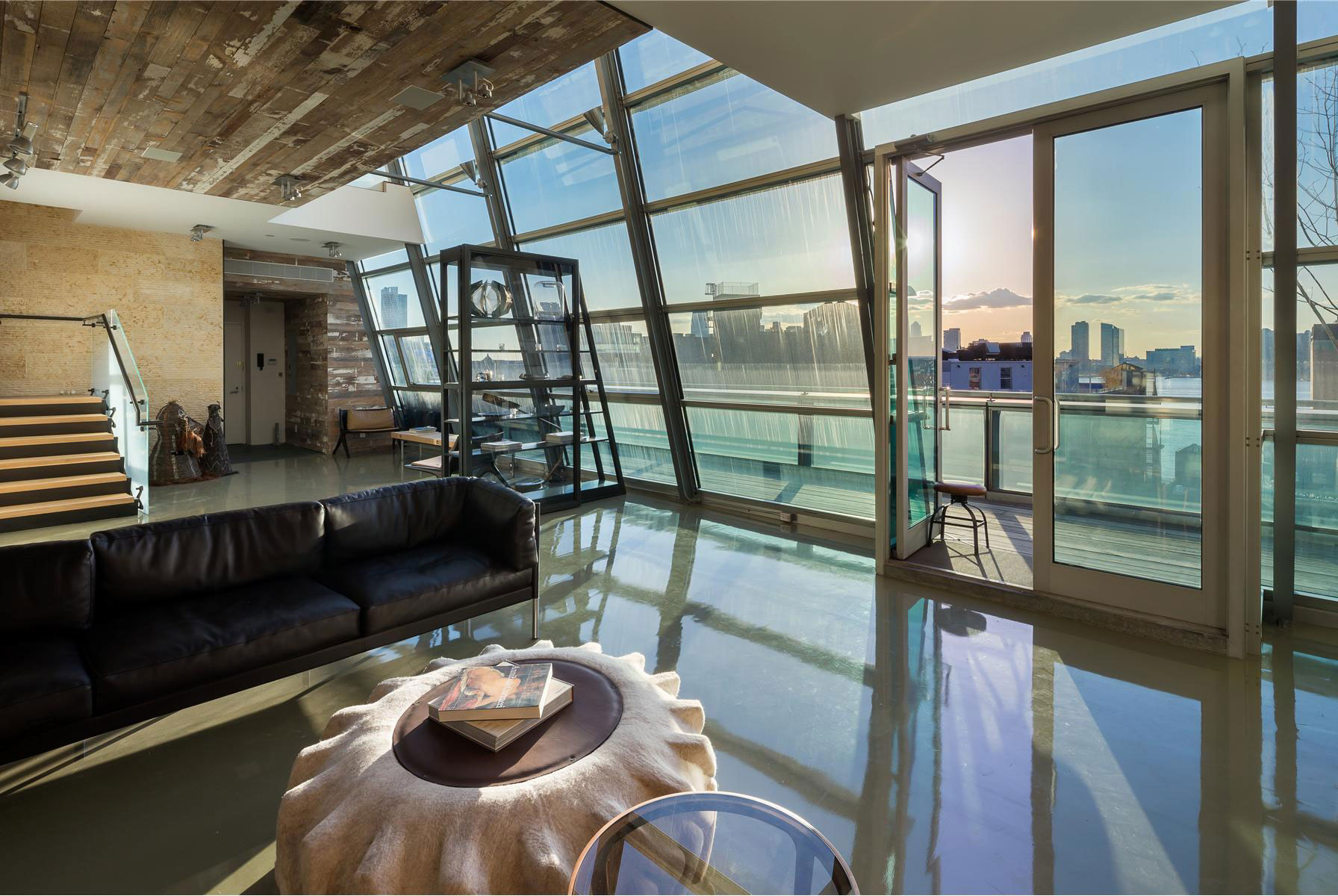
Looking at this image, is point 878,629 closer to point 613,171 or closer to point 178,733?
point 178,733

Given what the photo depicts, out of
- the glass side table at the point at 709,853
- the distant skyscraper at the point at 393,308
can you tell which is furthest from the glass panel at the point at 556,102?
the glass side table at the point at 709,853

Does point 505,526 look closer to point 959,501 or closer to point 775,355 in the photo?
point 775,355

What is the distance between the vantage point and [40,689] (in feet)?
6.88

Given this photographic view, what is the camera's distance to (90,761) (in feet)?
8.15

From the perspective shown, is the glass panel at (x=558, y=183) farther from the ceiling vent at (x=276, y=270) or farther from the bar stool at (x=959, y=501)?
the ceiling vent at (x=276, y=270)

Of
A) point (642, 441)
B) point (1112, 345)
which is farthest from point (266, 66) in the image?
point (1112, 345)

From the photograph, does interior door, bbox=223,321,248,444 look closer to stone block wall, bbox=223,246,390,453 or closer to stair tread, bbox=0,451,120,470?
stone block wall, bbox=223,246,390,453

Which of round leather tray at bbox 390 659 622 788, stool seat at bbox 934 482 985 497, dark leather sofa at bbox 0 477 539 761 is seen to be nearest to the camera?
round leather tray at bbox 390 659 622 788

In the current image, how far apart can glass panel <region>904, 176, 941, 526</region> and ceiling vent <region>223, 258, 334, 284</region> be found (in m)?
9.34

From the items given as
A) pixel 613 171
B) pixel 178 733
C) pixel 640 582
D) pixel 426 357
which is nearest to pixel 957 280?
pixel 613 171

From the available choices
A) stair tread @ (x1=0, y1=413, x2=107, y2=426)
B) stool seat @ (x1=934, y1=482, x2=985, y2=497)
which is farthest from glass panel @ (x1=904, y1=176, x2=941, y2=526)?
stair tread @ (x1=0, y1=413, x2=107, y2=426)

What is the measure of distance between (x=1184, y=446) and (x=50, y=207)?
36.1 feet

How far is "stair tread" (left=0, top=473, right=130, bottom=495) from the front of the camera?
630 centimetres

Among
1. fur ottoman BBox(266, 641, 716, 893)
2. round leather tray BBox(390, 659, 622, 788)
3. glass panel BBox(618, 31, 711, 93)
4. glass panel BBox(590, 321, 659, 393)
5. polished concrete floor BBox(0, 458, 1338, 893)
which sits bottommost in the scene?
polished concrete floor BBox(0, 458, 1338, 893)
